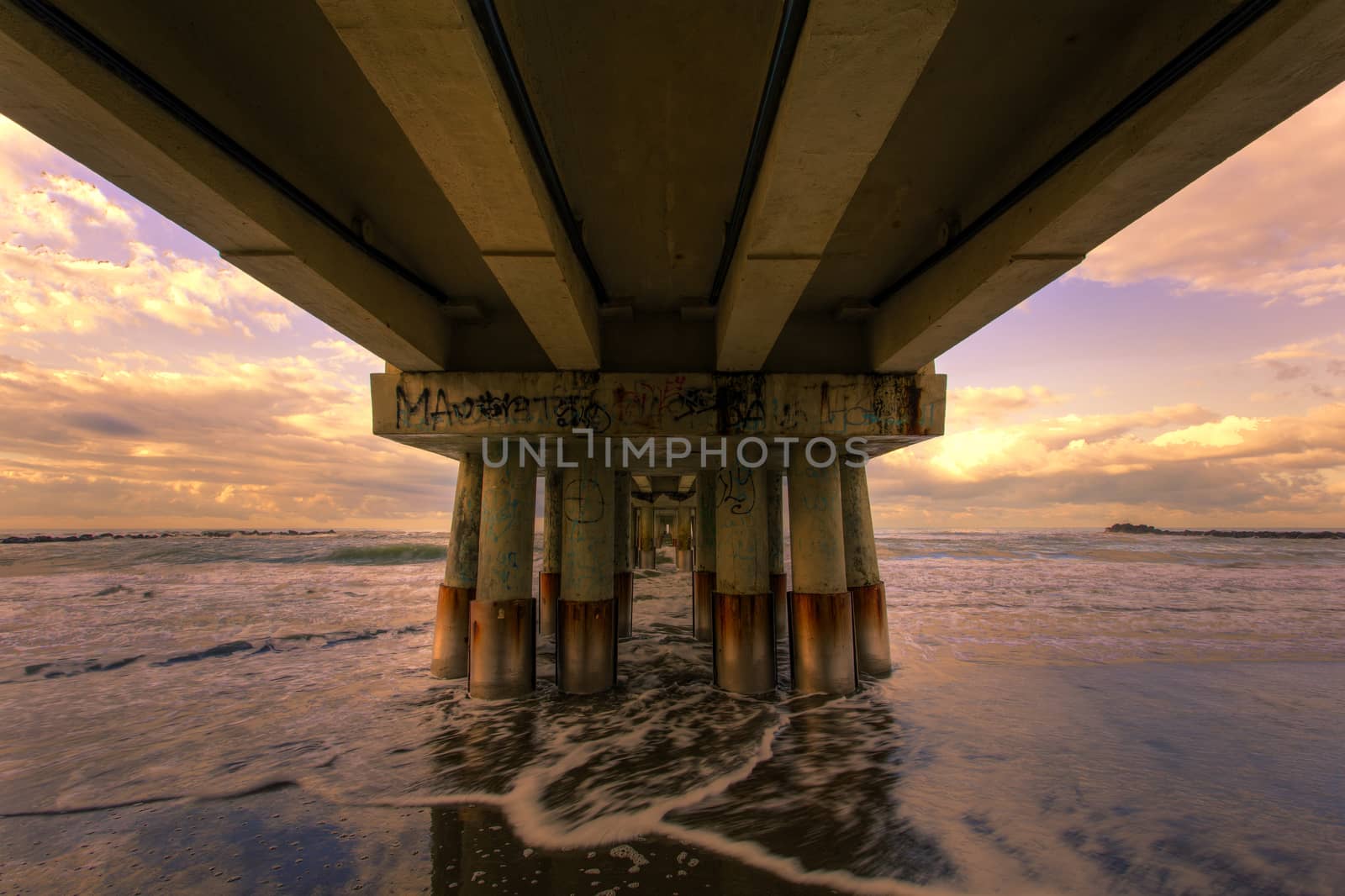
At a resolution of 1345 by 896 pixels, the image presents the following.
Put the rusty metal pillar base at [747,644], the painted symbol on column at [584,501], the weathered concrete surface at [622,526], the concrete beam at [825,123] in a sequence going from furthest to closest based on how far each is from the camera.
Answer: the weathered concrete surface at [622,526]
the painted symbol on column at [584,501]
the rusty metal pillar base at [747,644]
the concrete beam at [825,123]

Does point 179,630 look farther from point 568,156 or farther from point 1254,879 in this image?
point 1254,879

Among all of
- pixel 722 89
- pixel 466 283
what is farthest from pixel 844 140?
pixel 466 283

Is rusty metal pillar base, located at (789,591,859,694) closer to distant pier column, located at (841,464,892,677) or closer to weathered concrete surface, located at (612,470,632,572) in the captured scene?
distant pier column, located at (841,464,892,677)

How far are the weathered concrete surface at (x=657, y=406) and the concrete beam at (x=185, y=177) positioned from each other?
1.44 m

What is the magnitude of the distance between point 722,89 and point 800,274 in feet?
4.48

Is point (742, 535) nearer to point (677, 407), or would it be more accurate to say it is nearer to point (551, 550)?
point (677, 407)

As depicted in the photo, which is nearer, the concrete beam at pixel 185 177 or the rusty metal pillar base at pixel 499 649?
the concrete beam at pixel 185 177

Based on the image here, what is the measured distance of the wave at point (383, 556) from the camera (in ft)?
125

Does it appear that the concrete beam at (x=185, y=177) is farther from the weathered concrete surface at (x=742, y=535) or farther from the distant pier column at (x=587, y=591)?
the weathered concrete surface at (x=742, y=535)

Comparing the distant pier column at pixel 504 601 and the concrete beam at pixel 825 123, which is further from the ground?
the concrete beam at pixel 825 123

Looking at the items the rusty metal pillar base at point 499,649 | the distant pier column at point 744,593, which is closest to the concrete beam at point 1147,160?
the distant pier column at point 744,593

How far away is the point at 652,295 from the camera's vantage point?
6.44m

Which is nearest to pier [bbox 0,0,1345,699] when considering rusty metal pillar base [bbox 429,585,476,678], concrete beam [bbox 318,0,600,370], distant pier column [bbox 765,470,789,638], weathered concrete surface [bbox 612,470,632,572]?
concrete beam [bbox 318,0,600,370]

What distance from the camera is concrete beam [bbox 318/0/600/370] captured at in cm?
226
